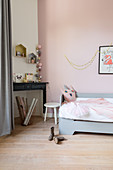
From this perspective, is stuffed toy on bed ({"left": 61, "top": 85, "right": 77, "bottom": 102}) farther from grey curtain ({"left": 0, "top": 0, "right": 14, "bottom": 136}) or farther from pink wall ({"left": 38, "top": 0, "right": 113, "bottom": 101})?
grey curtain ({"left": 0, "top": 0, "right": 14, "bottom": 136})

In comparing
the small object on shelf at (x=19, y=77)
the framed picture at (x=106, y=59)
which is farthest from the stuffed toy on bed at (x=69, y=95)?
the small object on shelf at (x=19, y=77)

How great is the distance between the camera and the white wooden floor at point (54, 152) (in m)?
1.25

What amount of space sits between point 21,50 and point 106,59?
1.86 m

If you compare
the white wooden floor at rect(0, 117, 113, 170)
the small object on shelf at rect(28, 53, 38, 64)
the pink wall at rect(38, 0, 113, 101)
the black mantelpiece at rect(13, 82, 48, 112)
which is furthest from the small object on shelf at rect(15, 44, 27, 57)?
the white wooden floor at rect(0, 117, 113, 170)

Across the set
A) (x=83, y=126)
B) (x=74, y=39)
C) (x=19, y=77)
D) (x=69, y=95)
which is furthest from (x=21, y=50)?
(x=83, y=126)

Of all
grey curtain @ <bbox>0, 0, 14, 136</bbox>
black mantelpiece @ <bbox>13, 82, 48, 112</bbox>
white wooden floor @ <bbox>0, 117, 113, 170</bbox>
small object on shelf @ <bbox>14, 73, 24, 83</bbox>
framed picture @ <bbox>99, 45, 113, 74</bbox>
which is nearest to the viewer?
white wooden floor @ <bbox>0, 117, 113, 170</bbox>

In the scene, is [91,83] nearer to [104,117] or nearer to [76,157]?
[104,117]

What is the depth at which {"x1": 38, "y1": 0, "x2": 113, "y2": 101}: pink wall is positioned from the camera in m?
2.73

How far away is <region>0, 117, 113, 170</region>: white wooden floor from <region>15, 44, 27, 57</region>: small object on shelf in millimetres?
1569

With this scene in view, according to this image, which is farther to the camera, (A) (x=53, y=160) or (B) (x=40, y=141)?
(B) (x=40, y=141)

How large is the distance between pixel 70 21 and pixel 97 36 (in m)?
0.68

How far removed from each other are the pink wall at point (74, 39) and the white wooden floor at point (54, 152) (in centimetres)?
123

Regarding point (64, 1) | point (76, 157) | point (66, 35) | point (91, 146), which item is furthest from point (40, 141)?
point (64, 1)

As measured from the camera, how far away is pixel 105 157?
54.7 inches
